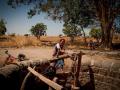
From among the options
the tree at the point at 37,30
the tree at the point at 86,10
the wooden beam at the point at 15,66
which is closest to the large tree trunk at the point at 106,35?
the tree at the point at 86,10

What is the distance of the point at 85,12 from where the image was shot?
3234 cm

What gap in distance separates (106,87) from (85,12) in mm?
25212

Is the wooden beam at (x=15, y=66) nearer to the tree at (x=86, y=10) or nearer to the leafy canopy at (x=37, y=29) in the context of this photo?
the tree at (x=86, y=10)

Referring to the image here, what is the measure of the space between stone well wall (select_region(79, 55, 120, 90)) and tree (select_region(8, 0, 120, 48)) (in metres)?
20.5

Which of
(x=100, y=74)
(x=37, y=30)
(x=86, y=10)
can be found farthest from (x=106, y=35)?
(x=37, y=30)

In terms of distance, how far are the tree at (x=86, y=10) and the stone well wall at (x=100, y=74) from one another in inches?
809

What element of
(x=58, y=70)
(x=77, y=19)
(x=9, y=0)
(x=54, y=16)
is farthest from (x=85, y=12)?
(x=58, y=70)

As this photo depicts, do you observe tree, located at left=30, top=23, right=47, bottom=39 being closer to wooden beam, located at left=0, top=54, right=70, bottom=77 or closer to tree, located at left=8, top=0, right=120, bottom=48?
tree, located at left=8, top=0, right=120, bottom=48

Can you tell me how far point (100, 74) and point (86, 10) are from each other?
24304mm

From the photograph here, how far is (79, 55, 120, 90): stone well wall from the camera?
7.65 meters

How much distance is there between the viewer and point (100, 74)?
8125mm

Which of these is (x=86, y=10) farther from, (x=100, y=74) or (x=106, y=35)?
(x=100, y=74)

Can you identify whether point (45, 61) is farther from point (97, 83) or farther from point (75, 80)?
point (97, 83)

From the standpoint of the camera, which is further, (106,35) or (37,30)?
(37,30)
